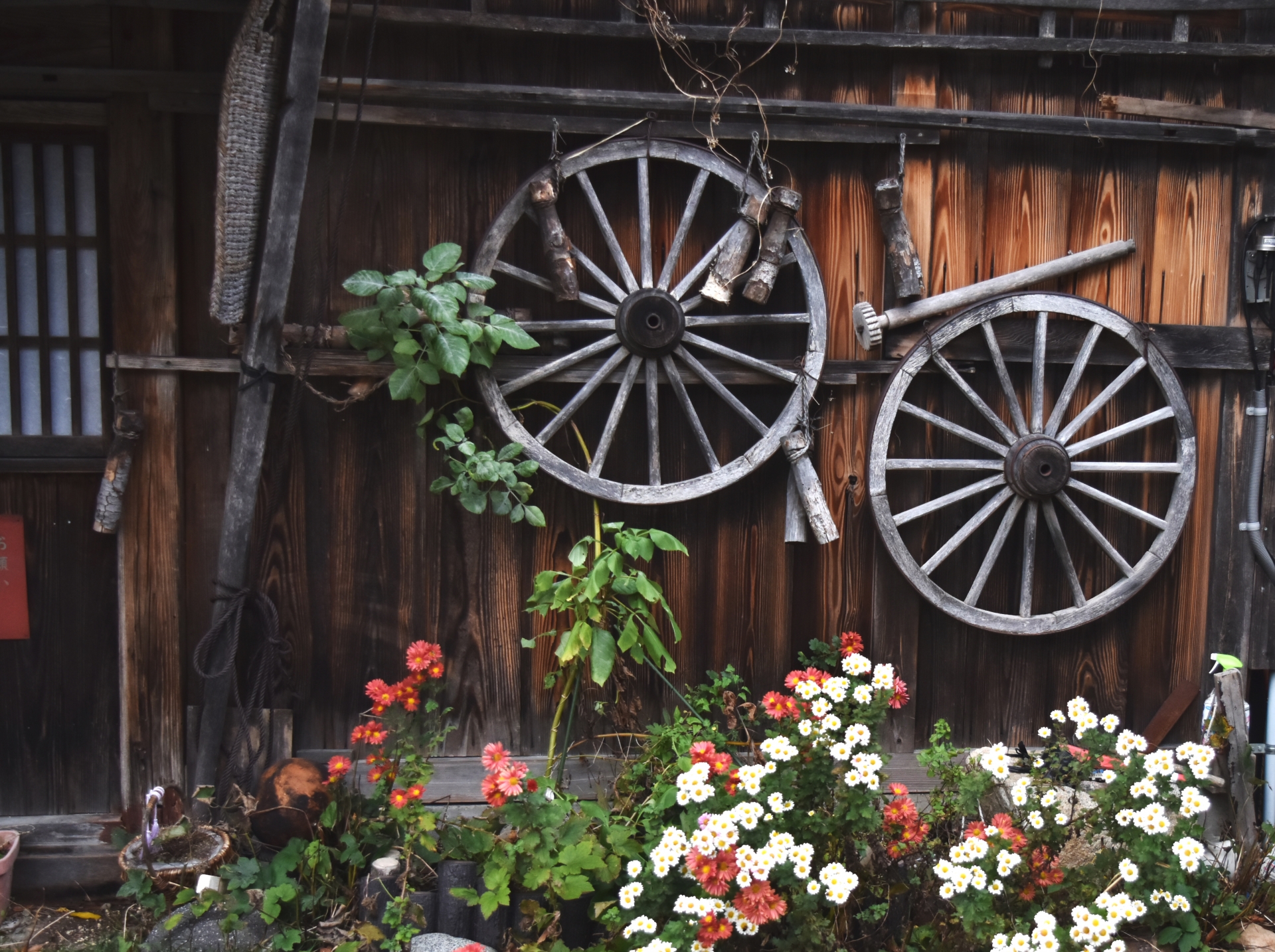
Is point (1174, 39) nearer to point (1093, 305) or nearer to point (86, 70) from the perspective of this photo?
point (1093, 305)

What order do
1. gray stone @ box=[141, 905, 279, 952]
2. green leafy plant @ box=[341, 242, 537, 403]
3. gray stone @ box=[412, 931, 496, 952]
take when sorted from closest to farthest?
1. gray stone @ box=[412, 931, 496, 952]
2. gray stone @ box=[141, 905, 279, 952]
3. green leafy plant @ box=[341, 242, 537, 403]

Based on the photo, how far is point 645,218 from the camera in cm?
324

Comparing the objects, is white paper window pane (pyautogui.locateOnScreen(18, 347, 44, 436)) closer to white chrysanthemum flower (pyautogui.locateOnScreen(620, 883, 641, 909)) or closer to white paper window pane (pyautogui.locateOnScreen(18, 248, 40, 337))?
white paper window pane (pyautogui.locateOnScreen(18, 248, 40, 337))

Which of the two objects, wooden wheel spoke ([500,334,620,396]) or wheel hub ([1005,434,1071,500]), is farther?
wheel hub ([1005,434,1071,500])

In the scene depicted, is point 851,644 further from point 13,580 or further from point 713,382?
point 13,580

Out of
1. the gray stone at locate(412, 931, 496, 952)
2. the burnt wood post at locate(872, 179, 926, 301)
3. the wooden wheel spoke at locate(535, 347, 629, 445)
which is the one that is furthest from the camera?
the burnt wood post at locate(872, 179, 926, 301)

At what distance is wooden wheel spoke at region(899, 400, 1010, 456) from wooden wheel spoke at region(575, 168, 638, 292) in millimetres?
1046

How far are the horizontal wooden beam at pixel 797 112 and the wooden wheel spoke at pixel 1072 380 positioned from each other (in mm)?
707

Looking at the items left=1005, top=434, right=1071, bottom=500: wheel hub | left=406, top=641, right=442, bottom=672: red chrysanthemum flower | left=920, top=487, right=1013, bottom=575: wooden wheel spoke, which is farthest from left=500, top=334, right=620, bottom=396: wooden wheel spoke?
left=1005, top=434, right=1071, bottom=500: wheel hub

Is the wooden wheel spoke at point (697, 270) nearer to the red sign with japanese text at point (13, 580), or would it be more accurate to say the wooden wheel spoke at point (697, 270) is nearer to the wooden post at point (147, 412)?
the wooden post at point (147, 412)

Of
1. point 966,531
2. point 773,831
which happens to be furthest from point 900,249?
point 773,831

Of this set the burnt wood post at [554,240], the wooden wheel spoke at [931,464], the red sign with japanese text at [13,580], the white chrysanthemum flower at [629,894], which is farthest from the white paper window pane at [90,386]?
the wooden wheel spoke at [931,464]

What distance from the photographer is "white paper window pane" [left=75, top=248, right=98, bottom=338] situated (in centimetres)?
333

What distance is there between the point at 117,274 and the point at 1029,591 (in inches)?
129
